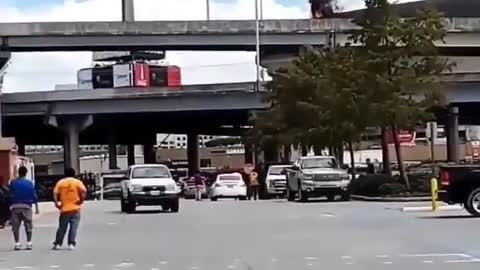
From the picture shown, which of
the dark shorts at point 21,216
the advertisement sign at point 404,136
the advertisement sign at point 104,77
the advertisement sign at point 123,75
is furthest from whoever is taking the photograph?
the advertisement sign at point 104,77

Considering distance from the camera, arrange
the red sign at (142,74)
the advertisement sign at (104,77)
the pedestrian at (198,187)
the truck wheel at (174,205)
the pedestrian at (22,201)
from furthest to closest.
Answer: the advertisement sign at (104,77) → the red sign at (142,74) → the pedestrian at (198,187) → the truck wheel at (174,205) → the pedestrian at (22,201)

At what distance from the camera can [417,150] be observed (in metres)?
140

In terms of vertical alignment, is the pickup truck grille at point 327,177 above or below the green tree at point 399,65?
below

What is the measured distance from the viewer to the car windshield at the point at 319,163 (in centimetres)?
4841

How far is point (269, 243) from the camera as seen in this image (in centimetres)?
2272

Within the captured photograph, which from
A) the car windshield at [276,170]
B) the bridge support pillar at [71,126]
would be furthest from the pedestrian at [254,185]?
the bridge support pillar at [71,126]

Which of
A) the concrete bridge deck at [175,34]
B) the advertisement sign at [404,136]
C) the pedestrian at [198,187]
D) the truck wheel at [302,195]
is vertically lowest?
the pedestrian at [198,187]

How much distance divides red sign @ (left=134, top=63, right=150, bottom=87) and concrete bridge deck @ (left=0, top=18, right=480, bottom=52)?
2294 inches

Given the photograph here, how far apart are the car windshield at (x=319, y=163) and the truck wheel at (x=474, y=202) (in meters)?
18.8

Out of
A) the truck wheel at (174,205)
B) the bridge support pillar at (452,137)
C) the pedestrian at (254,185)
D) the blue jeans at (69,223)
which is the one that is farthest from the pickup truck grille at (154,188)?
the bridge support pillar at (452,137)

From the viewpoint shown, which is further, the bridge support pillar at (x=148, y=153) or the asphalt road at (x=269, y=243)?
the bridge support pillar at (x=148, y=153)

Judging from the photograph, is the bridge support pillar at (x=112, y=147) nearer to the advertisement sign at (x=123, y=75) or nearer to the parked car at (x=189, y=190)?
the advertisement sign at (x=123, y=75)

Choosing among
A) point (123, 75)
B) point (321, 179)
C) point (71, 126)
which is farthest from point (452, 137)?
point (123, 75)

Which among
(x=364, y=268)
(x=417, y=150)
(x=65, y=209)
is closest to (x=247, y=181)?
(x=65, y=209)
